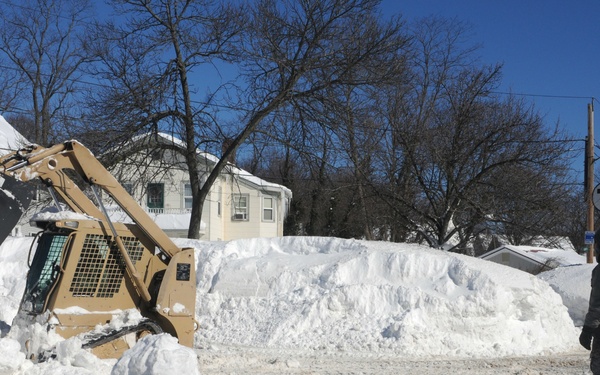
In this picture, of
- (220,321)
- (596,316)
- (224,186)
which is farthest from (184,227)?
(596,316)

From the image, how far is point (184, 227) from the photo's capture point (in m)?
32.7

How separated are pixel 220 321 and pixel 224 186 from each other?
24013 mm

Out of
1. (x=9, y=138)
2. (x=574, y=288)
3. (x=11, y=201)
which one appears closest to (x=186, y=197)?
(x=9, y=138)

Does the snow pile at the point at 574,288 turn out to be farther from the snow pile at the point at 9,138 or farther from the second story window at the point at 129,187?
the snow pile at the point at 9,138

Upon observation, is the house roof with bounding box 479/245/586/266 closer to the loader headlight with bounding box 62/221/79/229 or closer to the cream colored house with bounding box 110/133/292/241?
the cream colored house with bounding box 110/133/292/241

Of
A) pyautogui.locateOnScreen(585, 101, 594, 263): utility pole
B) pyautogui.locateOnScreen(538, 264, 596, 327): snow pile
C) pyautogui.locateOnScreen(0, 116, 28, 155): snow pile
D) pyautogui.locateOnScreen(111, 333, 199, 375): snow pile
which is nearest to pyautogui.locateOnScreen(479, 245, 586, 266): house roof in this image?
pyautogui.locateOnScreen(585, 101, 594, 263): utility pole

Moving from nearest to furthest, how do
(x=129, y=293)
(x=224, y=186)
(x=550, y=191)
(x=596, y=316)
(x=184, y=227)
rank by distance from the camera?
1. (x=596, y=316)
2. (x=129, y=293)
3. (x=550, y=191)
4. (x=184, y=227)
5. (x=224, y=186)

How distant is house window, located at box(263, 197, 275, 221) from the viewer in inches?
1506

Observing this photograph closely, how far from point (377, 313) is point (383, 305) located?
0.24m

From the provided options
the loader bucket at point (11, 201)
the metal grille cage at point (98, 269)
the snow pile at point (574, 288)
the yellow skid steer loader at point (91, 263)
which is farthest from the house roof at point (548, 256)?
the loader bucket at point (11, 201)

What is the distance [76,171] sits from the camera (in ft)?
29.0

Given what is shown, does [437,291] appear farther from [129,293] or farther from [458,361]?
[129,293]

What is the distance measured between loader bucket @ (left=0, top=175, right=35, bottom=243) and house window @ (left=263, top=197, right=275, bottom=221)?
2995 cm

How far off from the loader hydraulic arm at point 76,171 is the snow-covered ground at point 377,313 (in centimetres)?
177
